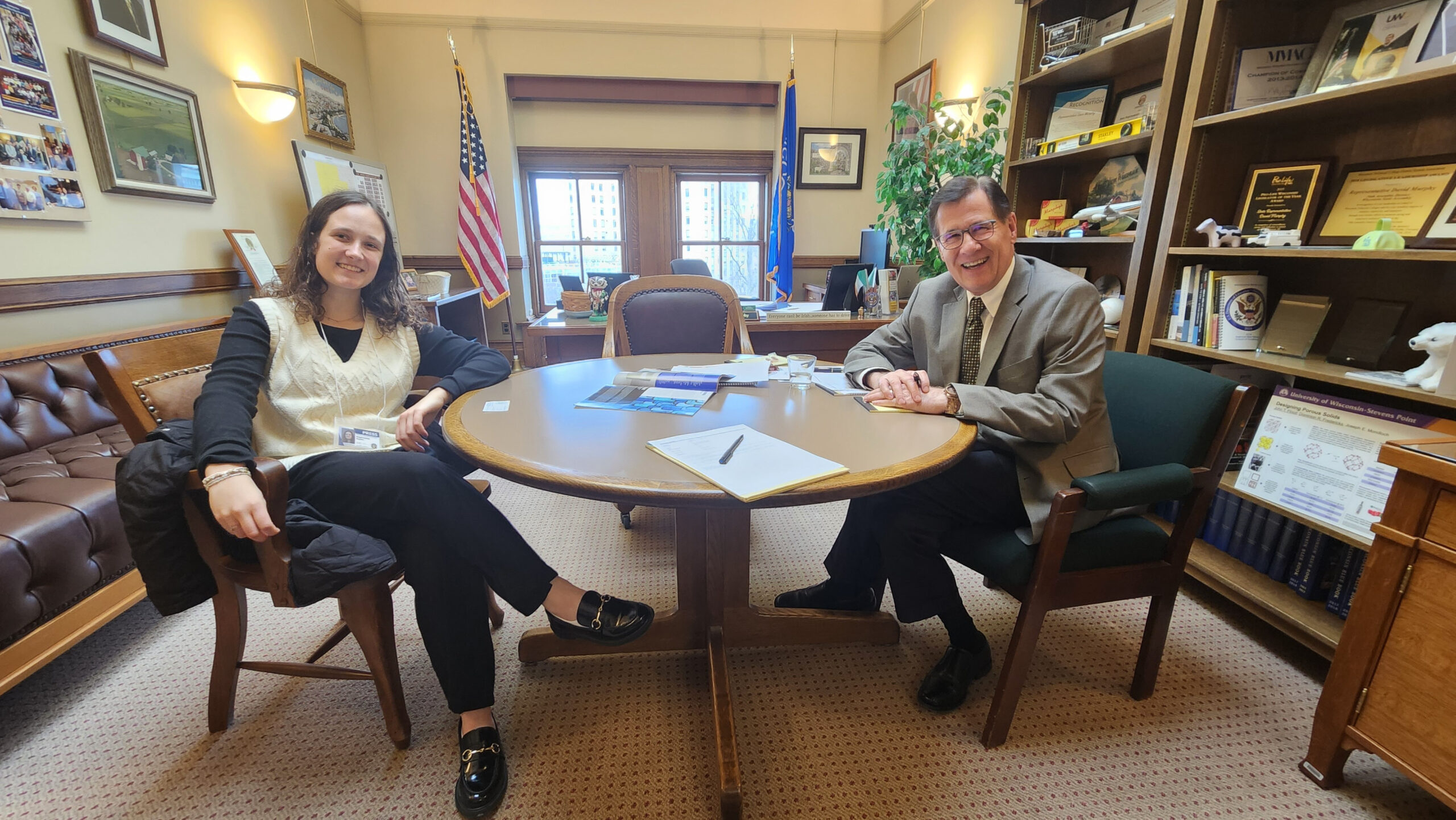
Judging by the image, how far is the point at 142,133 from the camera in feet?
8.23

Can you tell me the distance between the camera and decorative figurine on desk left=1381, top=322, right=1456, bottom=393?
49.6 inches

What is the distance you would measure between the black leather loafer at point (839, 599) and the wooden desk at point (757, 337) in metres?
1.14

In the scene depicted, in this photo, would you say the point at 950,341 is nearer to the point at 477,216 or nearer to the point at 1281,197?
the point at 1281,197

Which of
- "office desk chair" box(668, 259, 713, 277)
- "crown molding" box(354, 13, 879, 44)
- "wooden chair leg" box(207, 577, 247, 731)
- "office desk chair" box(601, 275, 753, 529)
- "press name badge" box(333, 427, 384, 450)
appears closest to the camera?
"wooden chair leg" box(207, 577, 247, 731)

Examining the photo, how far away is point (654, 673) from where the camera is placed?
4.94 ft

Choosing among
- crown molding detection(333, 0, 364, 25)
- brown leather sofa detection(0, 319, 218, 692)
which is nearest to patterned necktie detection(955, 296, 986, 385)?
brown leather sofa detection(0, 319, 218, 692)

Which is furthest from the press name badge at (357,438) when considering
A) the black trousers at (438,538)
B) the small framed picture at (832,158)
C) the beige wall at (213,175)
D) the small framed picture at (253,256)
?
the small framed picture at (832,158)

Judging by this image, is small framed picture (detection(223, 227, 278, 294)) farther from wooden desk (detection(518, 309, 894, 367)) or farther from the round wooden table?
the round wooden table

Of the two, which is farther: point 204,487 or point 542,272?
point 542,272

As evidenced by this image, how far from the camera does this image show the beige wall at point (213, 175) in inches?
84.4

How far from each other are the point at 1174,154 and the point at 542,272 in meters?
4.83

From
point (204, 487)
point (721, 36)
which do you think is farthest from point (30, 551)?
point (721, 36)

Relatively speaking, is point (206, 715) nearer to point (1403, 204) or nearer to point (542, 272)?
point (1403, 204)

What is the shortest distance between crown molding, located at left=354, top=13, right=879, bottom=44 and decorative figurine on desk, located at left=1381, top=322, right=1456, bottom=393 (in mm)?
4666
